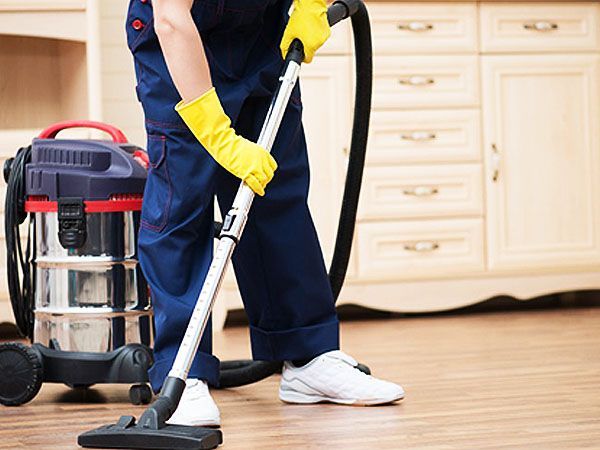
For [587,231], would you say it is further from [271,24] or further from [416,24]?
[271,24]

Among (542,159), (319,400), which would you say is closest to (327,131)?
(542,159)

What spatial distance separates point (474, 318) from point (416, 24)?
0.83 m

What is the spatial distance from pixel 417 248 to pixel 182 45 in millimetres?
1774

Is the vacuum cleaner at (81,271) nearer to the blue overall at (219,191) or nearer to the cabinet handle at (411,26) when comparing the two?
the blue overall at (219,191)

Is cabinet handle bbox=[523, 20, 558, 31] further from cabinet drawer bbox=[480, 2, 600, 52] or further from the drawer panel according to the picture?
the drawer panel

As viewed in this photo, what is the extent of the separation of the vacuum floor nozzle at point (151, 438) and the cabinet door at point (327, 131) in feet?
5.61

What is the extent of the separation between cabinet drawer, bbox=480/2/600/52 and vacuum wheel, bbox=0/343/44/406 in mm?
1792

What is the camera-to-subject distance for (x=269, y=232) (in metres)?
2.07

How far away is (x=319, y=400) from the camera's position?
2117mm

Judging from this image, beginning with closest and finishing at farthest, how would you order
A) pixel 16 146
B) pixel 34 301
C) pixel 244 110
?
1. pixel 244 110
2. pixel 34 301
3. pixel 16 146

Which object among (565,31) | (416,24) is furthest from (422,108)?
(565,31)

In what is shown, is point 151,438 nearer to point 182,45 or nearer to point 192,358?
point 192,358

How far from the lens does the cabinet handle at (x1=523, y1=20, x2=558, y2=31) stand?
352cm

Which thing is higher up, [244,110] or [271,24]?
[271,24]
